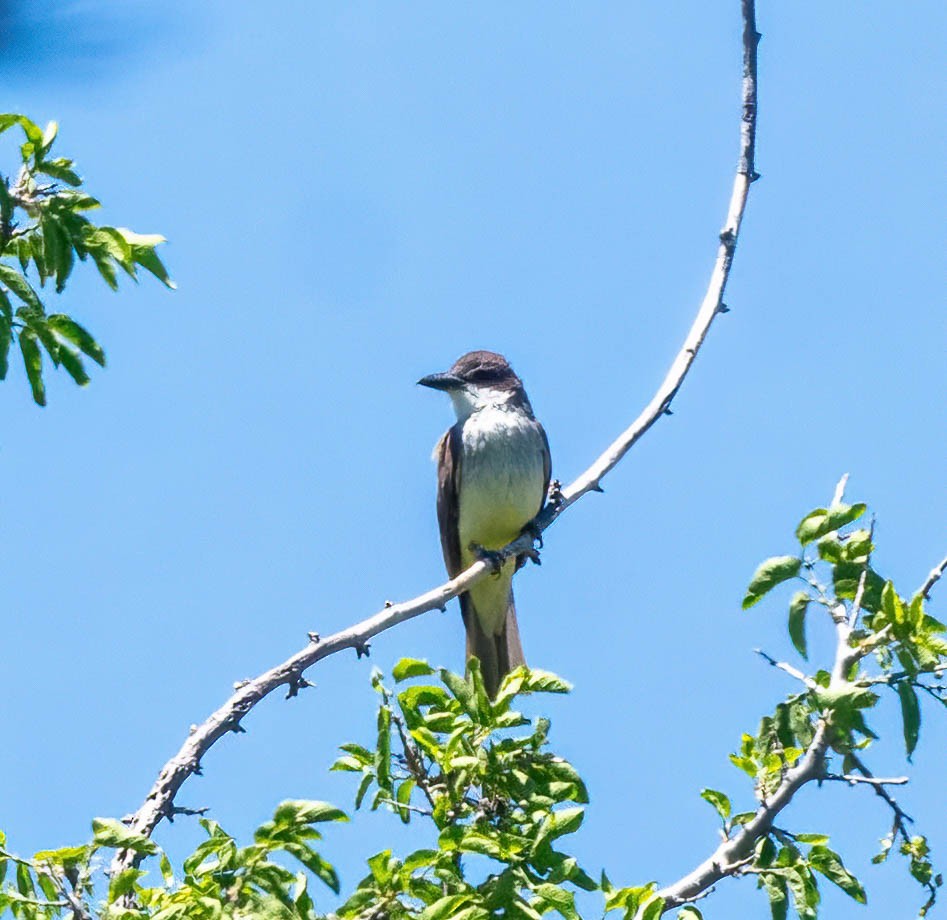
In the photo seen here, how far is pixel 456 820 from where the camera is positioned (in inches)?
183

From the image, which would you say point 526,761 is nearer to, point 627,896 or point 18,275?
point 627,896

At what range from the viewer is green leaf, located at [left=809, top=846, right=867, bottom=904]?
15.5ft

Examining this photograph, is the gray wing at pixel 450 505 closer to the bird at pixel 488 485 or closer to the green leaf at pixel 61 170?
the bird at pixel 488 485

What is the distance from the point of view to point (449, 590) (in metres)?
5.77

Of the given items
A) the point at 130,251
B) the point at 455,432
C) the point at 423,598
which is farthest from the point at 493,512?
the point at 130,251

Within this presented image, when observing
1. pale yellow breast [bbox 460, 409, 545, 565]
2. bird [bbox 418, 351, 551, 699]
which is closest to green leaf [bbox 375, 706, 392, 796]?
bird [bbox 418, 351, 551, 699]

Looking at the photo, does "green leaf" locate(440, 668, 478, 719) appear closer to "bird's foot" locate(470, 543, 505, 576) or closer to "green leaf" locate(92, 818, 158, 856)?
"green leaf" locate(92, 818, 158, 856)

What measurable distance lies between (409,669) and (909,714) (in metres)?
1.52

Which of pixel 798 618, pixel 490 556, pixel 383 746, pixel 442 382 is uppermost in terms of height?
pixel 442 382

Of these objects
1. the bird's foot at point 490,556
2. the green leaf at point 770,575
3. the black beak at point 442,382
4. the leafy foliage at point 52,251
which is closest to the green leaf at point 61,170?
the leafy foliage at point 52,251

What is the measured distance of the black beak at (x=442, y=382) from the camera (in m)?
9.59

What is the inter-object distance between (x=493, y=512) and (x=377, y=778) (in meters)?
4.55

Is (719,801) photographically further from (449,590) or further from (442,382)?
(442,382)

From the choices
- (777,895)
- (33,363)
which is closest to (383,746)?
(777,895)
